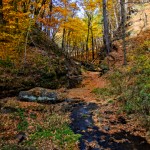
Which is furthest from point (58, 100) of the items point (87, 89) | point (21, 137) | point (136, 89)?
point (21, 137)

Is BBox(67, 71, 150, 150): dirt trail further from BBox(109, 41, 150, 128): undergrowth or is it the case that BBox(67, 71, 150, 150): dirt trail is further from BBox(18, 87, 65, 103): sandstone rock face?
BBox(18, 87, 65, 103): sandstone rock face

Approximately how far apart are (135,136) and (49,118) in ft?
15.4

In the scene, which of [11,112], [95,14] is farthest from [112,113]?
[95,14]

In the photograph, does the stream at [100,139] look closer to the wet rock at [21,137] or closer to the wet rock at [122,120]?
the wet rock at [122,120]

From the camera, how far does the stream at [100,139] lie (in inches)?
340

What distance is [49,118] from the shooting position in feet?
38.7

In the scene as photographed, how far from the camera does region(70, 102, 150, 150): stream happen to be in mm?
8648

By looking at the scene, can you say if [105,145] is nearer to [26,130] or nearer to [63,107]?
[26,130]

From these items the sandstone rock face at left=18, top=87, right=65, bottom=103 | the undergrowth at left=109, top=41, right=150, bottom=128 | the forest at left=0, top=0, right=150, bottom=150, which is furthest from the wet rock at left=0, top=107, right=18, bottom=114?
the undergrowth at left=109, top=41, right=150, bottom=128

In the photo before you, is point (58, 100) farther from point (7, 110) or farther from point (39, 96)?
point (7, 110)

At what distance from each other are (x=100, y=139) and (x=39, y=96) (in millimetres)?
6319

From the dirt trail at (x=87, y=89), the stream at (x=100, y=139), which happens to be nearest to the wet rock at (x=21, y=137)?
the stream at (x=100, y=139)

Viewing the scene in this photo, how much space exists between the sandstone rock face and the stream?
3.05 metres

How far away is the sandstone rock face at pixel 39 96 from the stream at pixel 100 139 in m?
3.05
